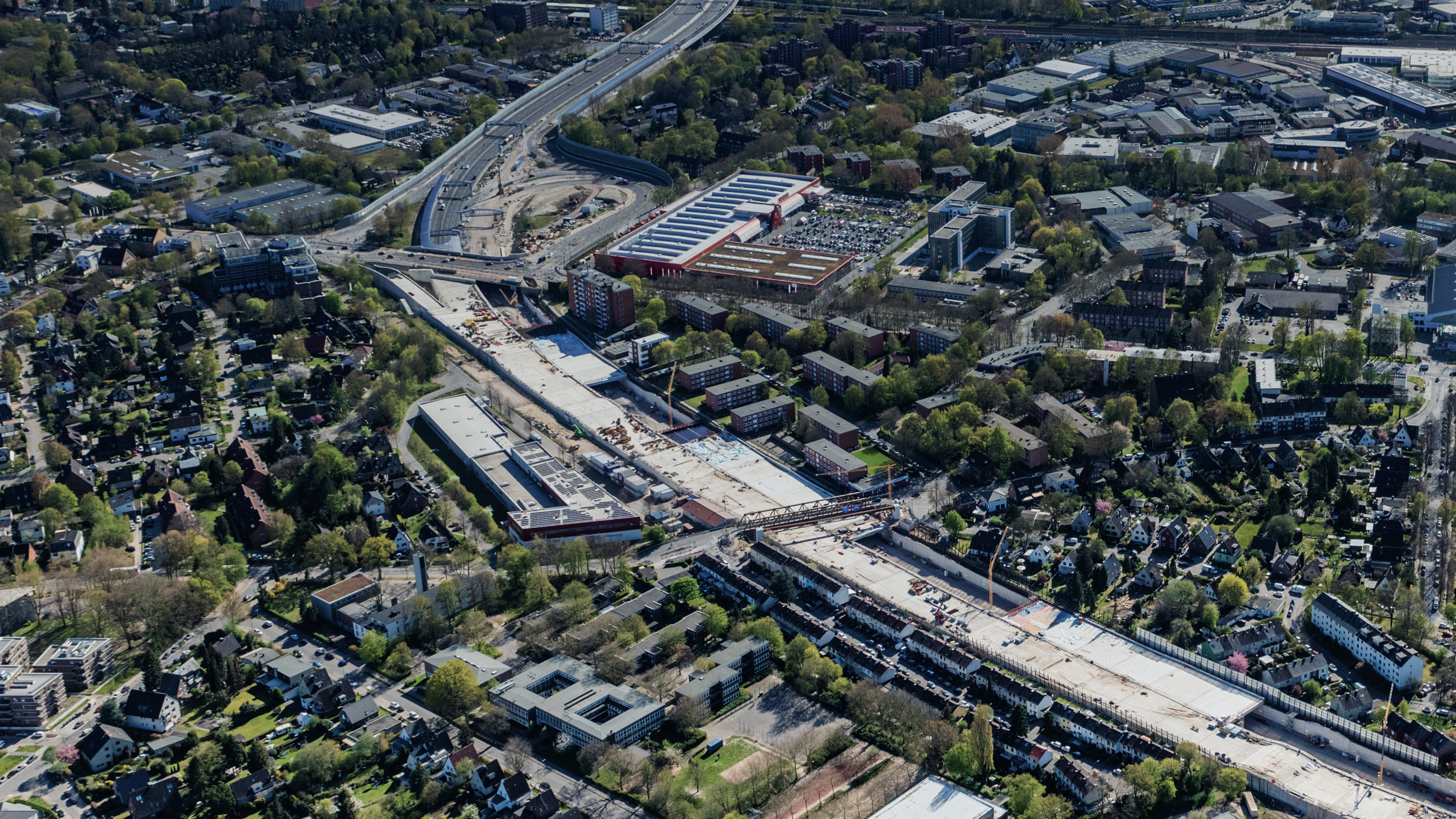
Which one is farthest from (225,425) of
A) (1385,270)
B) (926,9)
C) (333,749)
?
(926,9)

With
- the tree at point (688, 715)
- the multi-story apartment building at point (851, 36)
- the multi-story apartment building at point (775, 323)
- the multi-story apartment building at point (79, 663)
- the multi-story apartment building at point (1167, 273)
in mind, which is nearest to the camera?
the tree at point (688, 715)

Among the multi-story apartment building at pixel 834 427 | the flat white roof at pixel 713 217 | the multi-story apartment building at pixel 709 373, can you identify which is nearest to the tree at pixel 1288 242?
the flat white roof at pixel 713 217

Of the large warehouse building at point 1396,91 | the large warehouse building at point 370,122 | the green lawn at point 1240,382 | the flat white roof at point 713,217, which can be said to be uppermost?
the large warehouse building at point 1396,91

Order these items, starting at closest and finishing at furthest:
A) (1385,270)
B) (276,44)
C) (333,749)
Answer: (333,749) → (1385,270) → (276,44)

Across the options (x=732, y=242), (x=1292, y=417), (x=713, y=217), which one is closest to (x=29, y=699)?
(x=1292, y=417)

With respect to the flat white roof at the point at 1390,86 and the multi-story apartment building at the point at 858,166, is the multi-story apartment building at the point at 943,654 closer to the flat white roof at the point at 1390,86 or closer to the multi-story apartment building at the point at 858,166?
the multi-story apartment building at the point at 858,166

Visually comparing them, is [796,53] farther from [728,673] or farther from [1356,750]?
[1356,750]

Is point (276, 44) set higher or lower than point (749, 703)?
higher

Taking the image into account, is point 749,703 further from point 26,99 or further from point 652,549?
point 26,99
